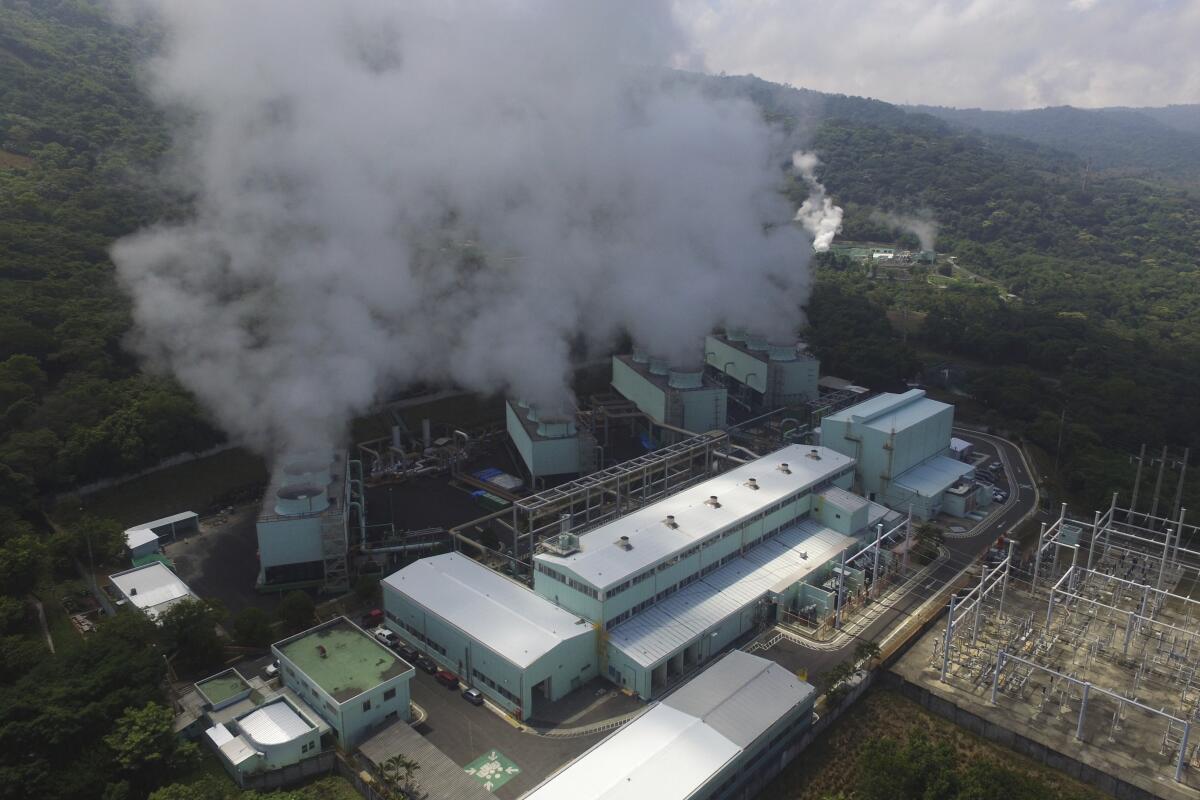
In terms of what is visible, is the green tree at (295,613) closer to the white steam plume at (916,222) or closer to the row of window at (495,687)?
the row of window at (495,687)

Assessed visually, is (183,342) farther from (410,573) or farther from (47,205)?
(47,205)

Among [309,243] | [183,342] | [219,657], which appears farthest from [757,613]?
[183,342]

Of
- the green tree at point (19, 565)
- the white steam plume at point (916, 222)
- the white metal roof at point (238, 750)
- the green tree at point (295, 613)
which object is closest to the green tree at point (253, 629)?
the green tree at point (295, 613)

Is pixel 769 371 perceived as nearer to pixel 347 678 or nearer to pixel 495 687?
pixel 495 687

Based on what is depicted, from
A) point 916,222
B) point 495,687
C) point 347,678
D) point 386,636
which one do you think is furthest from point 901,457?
point 916,222

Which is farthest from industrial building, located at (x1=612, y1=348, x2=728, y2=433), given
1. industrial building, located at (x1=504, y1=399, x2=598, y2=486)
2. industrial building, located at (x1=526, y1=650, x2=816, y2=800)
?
industrial building, located at (x1=526, y1=650, x2=816, y2=800)

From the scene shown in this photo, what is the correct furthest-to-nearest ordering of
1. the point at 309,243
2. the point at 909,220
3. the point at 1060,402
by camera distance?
the point at 909,220
the point at 1060,402
the point at 309,243

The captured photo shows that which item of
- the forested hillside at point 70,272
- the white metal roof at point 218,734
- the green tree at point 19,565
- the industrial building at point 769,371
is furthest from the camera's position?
the industrial building at point 769,371
